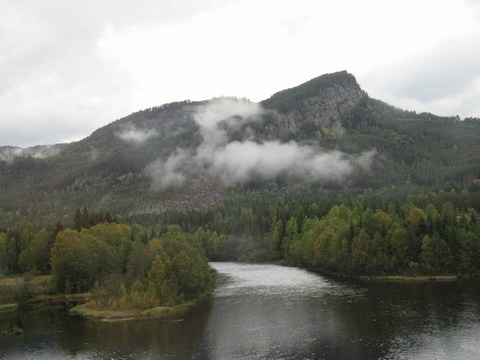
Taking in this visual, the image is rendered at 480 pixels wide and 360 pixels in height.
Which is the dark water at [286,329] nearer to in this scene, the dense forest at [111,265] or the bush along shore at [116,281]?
the bush along shore at [116,281]

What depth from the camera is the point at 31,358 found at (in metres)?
79.6

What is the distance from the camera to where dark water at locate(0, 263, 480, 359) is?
75.9m

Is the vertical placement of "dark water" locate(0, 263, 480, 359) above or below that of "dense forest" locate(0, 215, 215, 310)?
below

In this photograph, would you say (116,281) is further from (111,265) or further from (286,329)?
(286,329)

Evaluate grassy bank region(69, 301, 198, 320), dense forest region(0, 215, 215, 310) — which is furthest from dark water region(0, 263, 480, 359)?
dense forest region(0, 215, 215, 310)

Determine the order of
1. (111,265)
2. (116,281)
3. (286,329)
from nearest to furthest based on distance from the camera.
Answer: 1. (286,329)
2. (116,281)
3. (111,265)

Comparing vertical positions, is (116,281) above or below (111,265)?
below

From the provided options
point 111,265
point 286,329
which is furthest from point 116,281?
point 286,329

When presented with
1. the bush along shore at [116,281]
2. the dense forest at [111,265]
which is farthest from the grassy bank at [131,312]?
the dense forest at [111,265]

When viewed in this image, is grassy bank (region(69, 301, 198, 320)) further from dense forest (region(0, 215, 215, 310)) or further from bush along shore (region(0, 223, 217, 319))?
dense forest (region(0, 215, 215, 310))

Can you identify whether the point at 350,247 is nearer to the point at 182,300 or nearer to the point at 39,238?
the point at 182,300

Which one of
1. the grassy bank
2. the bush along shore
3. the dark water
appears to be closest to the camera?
the dark water

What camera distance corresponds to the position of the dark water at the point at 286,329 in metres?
75.9

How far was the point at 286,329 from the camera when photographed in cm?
8838
